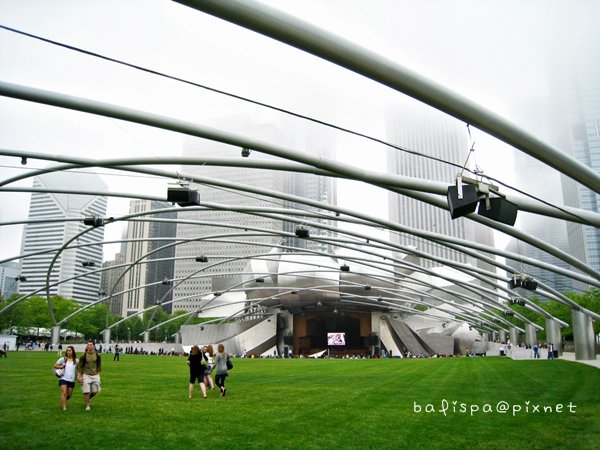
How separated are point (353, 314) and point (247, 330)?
57.2ft

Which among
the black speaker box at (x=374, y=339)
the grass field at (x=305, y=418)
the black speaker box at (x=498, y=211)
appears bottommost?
the grass field at (x=305, y=418)

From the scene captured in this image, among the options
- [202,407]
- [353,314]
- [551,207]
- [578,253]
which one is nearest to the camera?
[202,407]

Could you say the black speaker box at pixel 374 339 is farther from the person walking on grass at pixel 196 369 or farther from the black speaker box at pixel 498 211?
the black speaker box at pixel 498 211

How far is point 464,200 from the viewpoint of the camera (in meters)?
10.1

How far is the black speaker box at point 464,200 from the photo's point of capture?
10086 millimetres

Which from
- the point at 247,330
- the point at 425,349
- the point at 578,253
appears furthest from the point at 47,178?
the point at 425,349

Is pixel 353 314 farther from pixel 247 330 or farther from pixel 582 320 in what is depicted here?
pixel 582 320

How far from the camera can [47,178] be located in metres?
26.1

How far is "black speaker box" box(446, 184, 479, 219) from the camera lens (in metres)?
10.1

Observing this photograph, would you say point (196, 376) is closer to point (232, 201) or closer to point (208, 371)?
point (208, 371)

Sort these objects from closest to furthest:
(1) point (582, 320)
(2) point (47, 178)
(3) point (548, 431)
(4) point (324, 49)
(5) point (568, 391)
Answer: (4) point (324, 49) → (3) point (548, 431) → (5) point (568, 391) → (2) point (47, 178) → (1) point (582, 320)

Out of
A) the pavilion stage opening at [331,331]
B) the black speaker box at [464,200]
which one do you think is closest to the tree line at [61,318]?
the pavilion stage opening at [331,331]

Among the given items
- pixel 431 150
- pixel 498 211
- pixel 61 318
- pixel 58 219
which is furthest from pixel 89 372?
pixel 61 318

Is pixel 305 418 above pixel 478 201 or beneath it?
beneath
